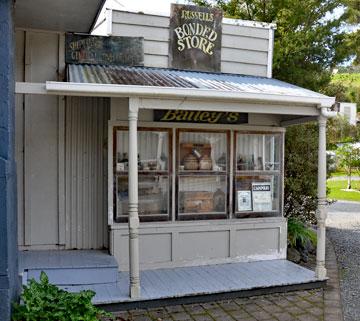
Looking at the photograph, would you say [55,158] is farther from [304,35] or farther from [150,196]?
[304,35]

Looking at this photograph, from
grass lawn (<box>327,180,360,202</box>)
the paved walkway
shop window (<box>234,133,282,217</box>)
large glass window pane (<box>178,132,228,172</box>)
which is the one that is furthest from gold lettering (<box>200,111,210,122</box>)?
grass lawn (<box>327,180,360,202</box>)

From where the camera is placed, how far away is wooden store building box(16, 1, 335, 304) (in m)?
6.02

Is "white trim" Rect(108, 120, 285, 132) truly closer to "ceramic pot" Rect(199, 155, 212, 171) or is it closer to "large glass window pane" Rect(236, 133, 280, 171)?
"large glass window pane" Rect(236, 133, 280, 171)

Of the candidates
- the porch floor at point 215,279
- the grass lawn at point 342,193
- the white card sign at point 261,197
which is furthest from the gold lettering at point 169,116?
the grass lawn at point 342,193

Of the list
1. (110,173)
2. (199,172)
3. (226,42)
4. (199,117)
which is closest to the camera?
(110,173)

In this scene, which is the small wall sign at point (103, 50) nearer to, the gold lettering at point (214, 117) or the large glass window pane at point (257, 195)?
the gold lettering at point (214, 117)

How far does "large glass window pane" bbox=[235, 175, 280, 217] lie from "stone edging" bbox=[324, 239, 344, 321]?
1302mm

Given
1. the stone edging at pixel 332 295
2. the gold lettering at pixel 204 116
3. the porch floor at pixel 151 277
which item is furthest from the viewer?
the gold lettering at pixel 204 116

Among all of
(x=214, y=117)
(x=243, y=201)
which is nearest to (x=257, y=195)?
(x=243, y=201)

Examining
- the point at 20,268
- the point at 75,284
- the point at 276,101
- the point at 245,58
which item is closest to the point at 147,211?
the point at 75,284

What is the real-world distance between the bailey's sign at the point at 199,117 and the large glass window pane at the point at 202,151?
22 cm

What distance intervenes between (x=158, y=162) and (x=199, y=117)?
95 cm

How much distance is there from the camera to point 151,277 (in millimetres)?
6070

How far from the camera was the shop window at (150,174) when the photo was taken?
21.4 ft
